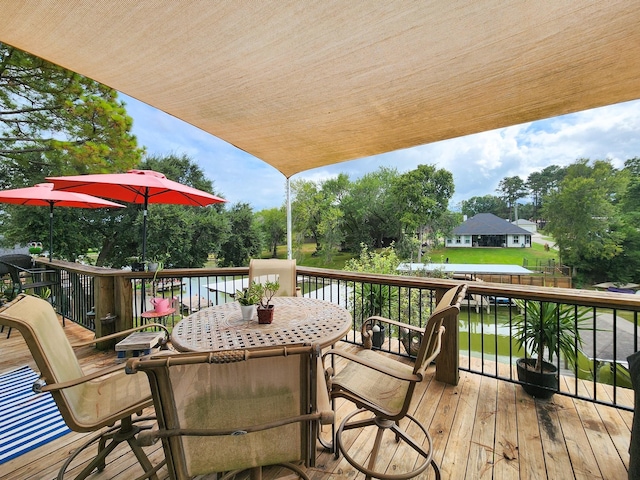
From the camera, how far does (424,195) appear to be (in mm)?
20422

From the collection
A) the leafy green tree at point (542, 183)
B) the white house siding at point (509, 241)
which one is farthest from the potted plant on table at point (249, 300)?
the leafy green tree at point (542, 183)

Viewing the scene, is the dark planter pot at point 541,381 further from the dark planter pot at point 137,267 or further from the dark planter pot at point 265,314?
the dark planter pot at point 137,267

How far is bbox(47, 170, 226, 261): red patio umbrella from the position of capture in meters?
2.79

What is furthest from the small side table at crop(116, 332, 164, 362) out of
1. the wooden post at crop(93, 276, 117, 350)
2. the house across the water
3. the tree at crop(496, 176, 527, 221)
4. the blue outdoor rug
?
the tree at crop(496, 176, 527, 221)

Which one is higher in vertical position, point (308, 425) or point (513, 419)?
point (308, 425)

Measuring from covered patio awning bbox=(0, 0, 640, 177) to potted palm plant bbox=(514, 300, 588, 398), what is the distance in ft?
5.91

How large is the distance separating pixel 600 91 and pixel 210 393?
340cm

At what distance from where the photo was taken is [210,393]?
0.94 meters

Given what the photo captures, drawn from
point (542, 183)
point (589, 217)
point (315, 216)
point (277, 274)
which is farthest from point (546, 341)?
point (542, 183)

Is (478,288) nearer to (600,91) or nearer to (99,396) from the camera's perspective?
(600,91)

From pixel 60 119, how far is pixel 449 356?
9110 mm

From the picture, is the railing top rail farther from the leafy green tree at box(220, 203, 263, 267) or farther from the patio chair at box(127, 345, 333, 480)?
the leafy green tree at box(220, 203, 263, 267)

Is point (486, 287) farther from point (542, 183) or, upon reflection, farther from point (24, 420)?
point (542, 183)

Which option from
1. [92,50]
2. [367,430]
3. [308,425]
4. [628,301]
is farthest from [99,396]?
[628,301]
